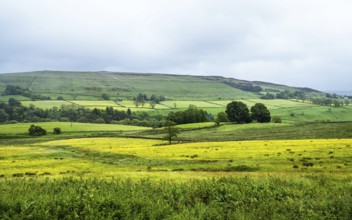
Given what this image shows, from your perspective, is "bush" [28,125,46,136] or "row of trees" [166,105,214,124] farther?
"row of trees" [166,105,214,124]

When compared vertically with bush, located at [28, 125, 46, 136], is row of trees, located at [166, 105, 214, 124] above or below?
above

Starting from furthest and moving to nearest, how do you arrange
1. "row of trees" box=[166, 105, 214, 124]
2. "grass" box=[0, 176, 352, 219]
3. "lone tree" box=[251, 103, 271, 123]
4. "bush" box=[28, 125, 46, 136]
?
1. "row of trees" box=[166, 105, 214, 124]
2. "lone tree" box=[251, 103, 271, 123]
3. "bush" box=[28, 125, 46, 136]
4. "grass" box=[0, 176, 352, 219]

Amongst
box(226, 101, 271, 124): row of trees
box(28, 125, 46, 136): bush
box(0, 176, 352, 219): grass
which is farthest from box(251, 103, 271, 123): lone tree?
box(0, 176, 352, 219): grass

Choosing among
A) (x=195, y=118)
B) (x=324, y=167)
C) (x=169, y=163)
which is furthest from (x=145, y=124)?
(x=324, y=167)

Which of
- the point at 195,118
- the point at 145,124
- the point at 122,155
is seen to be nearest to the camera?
the point at 122,155

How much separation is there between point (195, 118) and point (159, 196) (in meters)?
153

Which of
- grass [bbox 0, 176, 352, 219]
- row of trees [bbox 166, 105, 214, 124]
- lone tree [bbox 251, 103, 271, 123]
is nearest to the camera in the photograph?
grass [bbox 0, 176, 352, 219]

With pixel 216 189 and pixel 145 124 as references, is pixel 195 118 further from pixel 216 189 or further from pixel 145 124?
pixel 216 189

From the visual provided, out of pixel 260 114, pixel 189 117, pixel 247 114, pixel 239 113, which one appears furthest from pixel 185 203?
pixel 189 117

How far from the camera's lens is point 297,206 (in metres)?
16.2

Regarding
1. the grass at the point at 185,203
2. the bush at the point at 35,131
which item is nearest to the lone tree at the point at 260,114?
the bush at the point at 35,131

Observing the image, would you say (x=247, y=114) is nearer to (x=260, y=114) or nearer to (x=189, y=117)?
(x=260, y=114)

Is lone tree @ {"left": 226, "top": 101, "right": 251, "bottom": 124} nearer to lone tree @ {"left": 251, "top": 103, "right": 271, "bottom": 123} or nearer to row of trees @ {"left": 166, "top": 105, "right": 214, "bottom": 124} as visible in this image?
lone tree @ {"left": 251, "top": 103, "right": 271, "bottom": 123}

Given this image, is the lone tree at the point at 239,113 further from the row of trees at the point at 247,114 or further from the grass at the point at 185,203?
the grass at the point at 185,203
